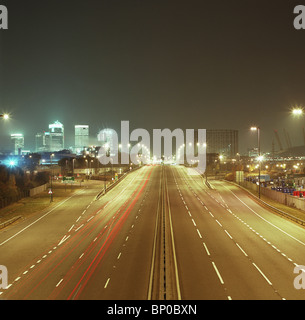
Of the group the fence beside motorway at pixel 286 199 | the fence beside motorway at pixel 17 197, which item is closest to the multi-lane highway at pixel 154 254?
the fence beside motorway at pixel 286 199

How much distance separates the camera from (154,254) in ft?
72.8

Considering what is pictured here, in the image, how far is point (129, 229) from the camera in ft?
99.6

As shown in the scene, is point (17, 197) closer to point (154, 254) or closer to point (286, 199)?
point (154, 254)

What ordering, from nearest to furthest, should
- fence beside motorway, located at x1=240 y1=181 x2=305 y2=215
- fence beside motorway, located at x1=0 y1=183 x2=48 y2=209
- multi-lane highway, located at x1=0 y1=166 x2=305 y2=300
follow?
multi-lane highway, located at x1=0 y1=166 x2=305 y2=300
fence beside motorway, located at x1=240 y1=181 x2=305 y2=215
fence beside motorway, located at x1=0 y1=183 x2=48 y2=209

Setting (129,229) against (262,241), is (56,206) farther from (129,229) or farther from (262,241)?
(262,241)

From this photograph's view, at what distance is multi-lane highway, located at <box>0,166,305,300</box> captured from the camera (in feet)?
52.5

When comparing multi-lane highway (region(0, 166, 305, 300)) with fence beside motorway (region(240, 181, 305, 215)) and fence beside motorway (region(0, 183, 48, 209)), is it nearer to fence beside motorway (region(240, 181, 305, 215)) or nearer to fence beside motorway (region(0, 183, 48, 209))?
fence beside motorway (region(240, 181, 305, 215))

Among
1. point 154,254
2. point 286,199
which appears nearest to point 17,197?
point 154,254

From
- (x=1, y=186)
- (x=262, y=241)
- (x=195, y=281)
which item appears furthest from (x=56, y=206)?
(x=195, y=281)

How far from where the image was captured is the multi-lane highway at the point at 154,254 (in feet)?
52.5

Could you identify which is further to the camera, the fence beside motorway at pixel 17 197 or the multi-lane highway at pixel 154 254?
the fence beside motorway at pixel 17 197

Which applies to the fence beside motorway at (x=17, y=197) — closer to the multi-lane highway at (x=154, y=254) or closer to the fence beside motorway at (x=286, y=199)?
the multi-lane highway at (x=154, y=254)

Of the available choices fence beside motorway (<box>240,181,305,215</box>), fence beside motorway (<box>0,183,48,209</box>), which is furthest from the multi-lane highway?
fence beside motorway (<box>0,183,48,209</box>)
